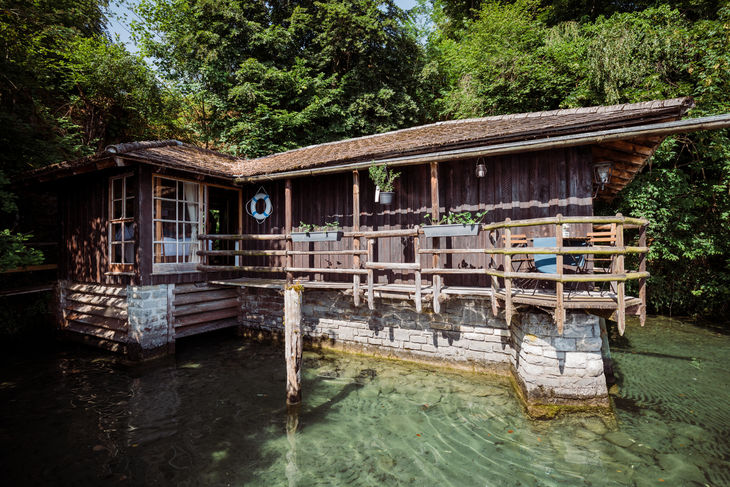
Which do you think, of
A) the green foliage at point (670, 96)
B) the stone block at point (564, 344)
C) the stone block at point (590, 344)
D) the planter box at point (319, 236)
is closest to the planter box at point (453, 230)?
the planter box at point (319, 236)

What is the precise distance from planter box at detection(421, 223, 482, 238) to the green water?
2487 mm

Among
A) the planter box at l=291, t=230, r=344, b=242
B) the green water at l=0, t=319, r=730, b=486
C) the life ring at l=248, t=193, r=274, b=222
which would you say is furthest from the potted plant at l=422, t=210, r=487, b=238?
the life ring at l=248, t=193, r=274, b=222

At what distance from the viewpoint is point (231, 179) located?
25.6ft

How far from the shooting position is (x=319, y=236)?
6.39 m

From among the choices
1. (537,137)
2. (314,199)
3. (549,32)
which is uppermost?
(549,32)

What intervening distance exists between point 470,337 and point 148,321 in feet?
20.5

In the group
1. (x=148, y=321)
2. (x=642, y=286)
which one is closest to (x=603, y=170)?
(x=642, y=286)

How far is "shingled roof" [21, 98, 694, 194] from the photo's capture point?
5.05m

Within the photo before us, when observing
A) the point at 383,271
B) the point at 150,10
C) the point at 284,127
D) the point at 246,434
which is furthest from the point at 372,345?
the point at 150,10

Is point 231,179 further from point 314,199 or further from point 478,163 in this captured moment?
point 478,163

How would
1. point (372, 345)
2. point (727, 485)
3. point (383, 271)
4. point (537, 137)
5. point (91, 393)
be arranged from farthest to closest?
1. point (383, 271)
2. point (372, 345)
3. point (537, 137)
4. point (91, 393)
5. point (727, 485)

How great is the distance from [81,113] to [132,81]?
2.18 meters

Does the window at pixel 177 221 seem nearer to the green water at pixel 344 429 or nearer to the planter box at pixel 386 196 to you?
the green water at pixel 344 429

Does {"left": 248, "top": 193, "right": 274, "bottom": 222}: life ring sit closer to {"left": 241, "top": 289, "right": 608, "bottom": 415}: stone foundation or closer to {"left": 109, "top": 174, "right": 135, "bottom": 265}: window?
{"left": 241, "top": 289, "right": 608, "bottom": 415}: stone foundation
